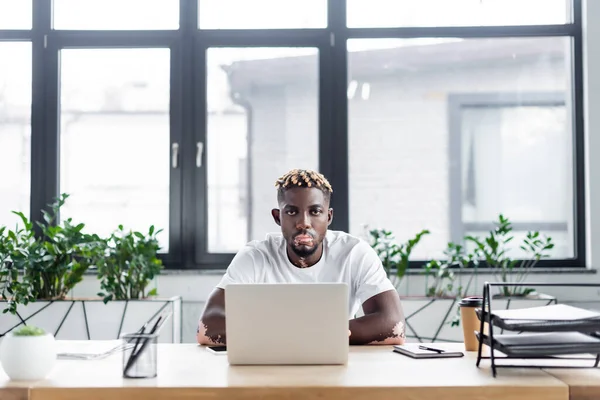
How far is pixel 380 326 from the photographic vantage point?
2.28 m

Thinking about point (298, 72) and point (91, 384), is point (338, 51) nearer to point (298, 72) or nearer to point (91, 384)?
point (298, 72)

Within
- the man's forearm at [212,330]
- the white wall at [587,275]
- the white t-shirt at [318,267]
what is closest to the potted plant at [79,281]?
the white wall at [587,275]

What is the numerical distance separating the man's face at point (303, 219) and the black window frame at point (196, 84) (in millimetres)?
1275

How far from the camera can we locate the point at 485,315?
6.12 ft

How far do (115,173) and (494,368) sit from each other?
2786 mm

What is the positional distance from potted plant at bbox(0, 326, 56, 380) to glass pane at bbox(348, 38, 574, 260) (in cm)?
248

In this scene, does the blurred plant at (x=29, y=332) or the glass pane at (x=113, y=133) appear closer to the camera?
the blurred plant at (x=29, y=332)

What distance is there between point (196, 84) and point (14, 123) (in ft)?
3.28

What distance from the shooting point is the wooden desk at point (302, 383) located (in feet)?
5.11

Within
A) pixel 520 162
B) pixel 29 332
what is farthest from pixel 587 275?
pixel 29 332

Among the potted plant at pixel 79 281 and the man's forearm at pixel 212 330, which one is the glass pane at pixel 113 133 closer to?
the potted plant at pixel 79 281

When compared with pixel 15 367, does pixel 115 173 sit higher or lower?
higher

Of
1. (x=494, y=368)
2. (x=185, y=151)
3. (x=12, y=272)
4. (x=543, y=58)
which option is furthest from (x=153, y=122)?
(x=494, y=368)

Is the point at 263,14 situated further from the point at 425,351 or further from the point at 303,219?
the point at 425,351
